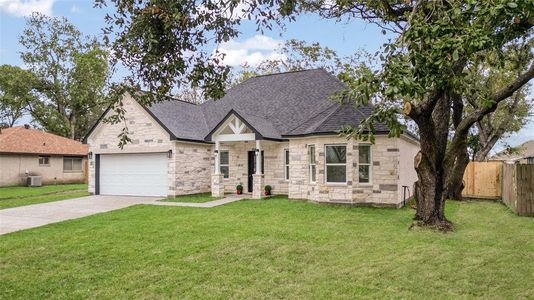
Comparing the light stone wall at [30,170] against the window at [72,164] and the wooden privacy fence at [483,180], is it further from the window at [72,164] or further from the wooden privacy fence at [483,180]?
the wooden privacy fence at [483,180]

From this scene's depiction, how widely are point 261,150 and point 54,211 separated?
906 cm

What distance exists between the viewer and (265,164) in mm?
18484

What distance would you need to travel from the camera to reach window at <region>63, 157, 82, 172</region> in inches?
1152

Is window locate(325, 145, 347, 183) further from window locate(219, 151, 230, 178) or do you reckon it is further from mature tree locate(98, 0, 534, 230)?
mature tree locate(98, 0, 534, 230)

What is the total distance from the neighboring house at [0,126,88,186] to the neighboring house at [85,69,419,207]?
9.60 m

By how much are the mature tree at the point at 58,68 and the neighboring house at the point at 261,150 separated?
66.1ft

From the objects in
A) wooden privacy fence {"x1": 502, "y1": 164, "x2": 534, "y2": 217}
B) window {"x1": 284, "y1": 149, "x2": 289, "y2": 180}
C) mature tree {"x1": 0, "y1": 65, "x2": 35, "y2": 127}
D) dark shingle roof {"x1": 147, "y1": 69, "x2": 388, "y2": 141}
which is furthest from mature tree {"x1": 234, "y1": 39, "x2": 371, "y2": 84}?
mature tree {"x1": 0, "y1": 65, "x2": 35, "y2": 127}

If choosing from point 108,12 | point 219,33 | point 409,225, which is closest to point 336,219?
point 409,225

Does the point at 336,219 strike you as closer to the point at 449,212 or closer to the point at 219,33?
the point at 449,212

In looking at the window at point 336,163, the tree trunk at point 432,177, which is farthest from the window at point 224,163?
the tree trunk at point 432,177

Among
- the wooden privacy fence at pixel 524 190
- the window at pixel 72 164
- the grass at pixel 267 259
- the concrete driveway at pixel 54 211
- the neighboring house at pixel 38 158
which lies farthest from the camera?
the window at pixel 72 164

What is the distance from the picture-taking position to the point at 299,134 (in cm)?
1602

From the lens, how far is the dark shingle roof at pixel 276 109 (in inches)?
642

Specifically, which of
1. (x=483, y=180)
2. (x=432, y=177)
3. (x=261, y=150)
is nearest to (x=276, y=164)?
(x=261, y=150)
